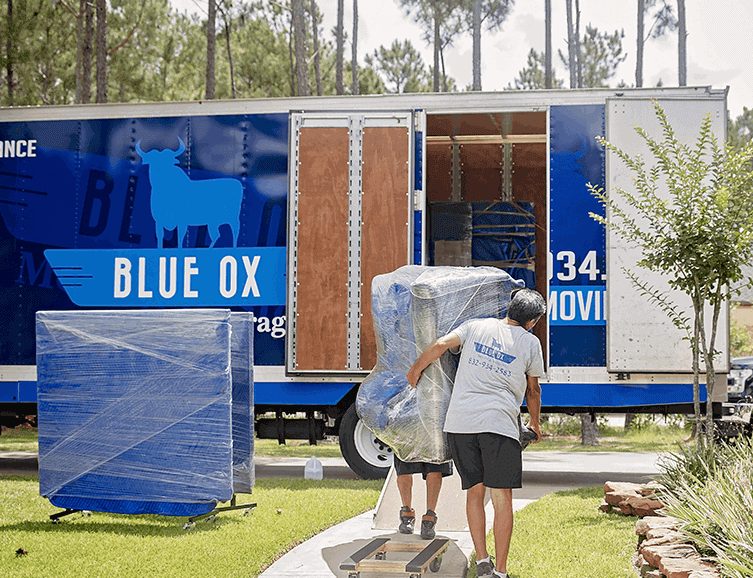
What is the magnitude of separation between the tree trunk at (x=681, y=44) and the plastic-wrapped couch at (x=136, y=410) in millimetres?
19538

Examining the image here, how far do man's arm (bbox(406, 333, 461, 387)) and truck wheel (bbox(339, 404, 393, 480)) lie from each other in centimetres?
339

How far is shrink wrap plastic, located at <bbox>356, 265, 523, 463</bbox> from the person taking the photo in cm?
539

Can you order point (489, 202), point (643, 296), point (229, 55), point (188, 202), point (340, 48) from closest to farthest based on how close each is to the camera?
point (643, 296)
point (188, 202)
point (489, 202)
point (229, 55)
point (340, 48)

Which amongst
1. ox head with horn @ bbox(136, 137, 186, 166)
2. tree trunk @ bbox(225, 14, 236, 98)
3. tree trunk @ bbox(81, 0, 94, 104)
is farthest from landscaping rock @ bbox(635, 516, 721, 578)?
tree trunk @ bbox(225, 14, 236, 98)

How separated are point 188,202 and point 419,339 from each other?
4099mm

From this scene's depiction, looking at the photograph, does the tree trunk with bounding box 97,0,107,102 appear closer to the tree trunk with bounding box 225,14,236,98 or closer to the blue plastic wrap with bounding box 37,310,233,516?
the tree trunk with bounding box 225,14,236,98

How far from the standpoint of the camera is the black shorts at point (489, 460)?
4.62 meters

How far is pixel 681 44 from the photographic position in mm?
23297

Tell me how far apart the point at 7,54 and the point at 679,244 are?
Result: 51.0 ft

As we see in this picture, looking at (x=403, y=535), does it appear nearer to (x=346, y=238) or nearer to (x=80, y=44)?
(x=346, y=238)

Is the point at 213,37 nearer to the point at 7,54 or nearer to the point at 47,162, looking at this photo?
the point at 7,54

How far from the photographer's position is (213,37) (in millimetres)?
20734

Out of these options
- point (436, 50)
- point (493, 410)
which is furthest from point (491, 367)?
point (436, 50)

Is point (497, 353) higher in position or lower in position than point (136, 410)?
higher
